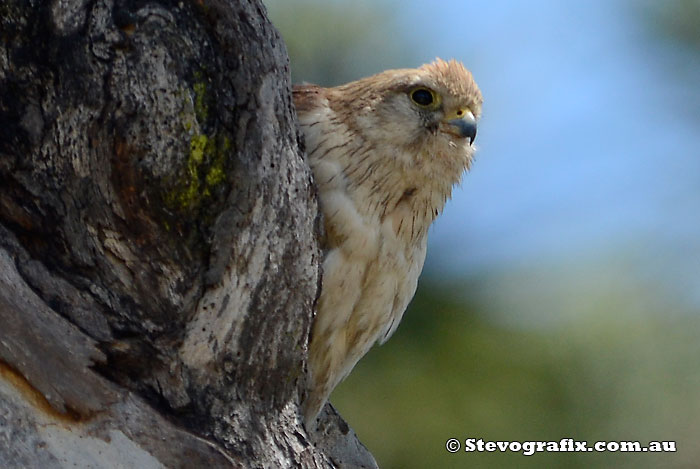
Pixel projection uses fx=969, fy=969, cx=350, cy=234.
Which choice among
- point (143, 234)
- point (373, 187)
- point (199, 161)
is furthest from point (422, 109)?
point (143, 234)

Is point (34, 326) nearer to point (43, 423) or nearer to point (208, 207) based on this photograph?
point (43, 423)

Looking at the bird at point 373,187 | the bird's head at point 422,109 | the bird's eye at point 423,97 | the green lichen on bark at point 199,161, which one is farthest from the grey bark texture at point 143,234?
the bird's eye at point 423,97

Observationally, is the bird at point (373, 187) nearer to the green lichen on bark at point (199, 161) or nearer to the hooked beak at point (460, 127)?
the hooked beak at point (460, 127)

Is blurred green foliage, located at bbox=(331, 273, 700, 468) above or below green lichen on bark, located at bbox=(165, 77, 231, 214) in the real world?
above

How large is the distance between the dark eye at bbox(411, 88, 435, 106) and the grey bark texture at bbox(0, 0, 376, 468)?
1092mm

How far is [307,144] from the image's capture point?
311 centimetres

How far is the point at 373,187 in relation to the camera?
3.15 m

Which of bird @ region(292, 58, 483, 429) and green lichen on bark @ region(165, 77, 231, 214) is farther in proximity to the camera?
bird @ region(292, 58, 483, 429)

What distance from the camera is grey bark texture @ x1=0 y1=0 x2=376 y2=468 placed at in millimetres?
2209

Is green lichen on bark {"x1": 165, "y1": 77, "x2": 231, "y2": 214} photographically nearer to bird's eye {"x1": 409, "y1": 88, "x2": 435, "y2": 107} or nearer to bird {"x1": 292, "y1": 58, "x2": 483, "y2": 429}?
bird {"x1": 292, "y1": 58, "x2": 483, "y2": 429}

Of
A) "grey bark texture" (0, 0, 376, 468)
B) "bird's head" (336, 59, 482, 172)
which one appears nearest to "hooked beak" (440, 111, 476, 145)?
"bird's head" (336, 59, 482, 172)

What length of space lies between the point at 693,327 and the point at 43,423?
4.25 metres

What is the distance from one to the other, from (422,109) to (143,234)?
1.47 m

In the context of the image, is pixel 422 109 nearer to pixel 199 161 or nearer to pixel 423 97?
pixel 423 97
